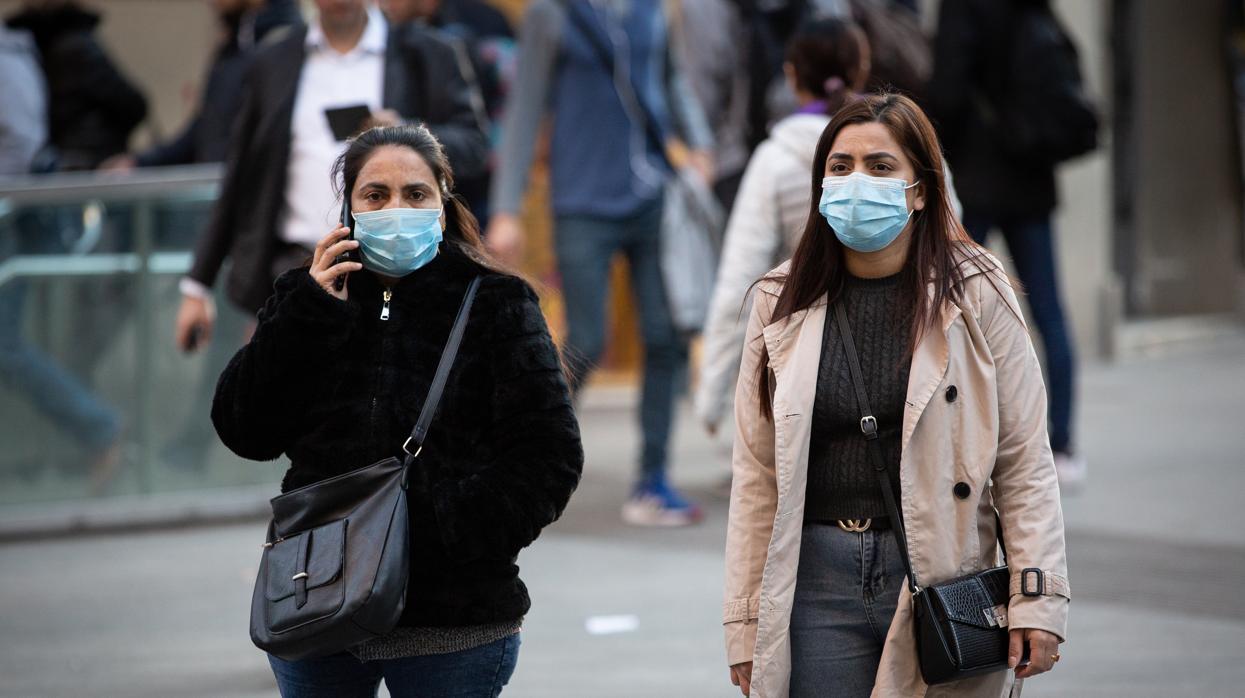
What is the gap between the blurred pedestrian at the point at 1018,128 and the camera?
7.61m

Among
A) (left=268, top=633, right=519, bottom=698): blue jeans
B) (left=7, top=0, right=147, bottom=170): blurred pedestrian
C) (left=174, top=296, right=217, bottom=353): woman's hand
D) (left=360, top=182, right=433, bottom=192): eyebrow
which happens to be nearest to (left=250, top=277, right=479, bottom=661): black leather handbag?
(left=268, top=633, right=519, bottom=698): blue jeans

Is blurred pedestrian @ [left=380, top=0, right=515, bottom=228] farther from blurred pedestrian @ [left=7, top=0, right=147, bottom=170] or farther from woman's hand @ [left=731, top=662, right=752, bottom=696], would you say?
woman's hand @ [left=731, top=662, right=752, bottom=696]

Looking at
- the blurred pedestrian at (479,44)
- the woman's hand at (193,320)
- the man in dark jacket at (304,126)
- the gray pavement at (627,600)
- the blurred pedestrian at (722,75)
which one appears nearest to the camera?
the gray pavement at (627,600)

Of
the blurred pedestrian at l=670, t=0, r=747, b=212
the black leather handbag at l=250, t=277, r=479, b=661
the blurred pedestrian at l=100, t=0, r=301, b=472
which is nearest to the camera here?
the black leather handbag at l=250, t=277, r=479, b=661

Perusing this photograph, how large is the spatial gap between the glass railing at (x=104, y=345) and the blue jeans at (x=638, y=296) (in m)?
1.60

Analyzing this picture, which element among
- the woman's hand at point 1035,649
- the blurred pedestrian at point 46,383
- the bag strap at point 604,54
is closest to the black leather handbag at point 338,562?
the woman's hand at point 1035,649

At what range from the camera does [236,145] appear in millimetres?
5742

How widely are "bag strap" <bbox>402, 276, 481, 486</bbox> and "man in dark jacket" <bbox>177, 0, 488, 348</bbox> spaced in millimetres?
2486

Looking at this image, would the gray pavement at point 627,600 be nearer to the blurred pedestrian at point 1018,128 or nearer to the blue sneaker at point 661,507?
the blue sneaker at point 661,507

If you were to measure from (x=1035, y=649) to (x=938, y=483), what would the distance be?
346 millimetres

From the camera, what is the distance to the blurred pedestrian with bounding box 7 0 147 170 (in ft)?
30.3

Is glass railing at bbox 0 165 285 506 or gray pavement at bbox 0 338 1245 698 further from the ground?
glass railing at bbox 0 165 285 506

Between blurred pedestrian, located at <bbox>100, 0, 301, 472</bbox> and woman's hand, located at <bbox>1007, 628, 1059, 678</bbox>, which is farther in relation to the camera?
blurred pedestrian, located at <bbox>100, 0, 301, 472</bbox>

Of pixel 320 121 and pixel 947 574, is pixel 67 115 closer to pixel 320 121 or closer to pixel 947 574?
pixel 320 121
